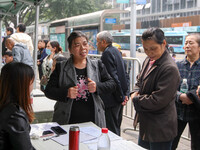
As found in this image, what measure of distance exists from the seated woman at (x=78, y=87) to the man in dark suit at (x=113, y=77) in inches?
42.9

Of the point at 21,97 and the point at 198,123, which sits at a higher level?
the point at 21,97

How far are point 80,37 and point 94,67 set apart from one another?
1.17 ft

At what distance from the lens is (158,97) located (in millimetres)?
2461

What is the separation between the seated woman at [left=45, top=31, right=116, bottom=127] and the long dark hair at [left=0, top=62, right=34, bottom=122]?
87cm

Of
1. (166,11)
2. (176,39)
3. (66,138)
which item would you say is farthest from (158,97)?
(166,11)

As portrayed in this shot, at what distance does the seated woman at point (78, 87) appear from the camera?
2715 millimetres

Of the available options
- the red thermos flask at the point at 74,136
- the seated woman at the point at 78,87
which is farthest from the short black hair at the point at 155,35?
the red thermos flask at the point at 74,136

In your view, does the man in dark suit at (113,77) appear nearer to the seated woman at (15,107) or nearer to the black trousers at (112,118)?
the black trousers at (112,118)

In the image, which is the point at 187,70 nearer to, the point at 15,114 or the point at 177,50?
the point at 15,114

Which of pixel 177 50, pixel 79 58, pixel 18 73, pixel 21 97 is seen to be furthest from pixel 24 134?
pixel 177 50

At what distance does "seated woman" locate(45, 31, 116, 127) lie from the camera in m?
2.71

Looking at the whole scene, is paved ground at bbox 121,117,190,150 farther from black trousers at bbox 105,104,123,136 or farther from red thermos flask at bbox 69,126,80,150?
red thermos flask at bbox 69,126,80,150

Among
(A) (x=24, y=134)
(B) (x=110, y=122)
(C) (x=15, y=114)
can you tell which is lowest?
(B) (x=110, y=122)

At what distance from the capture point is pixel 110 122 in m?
4.07
